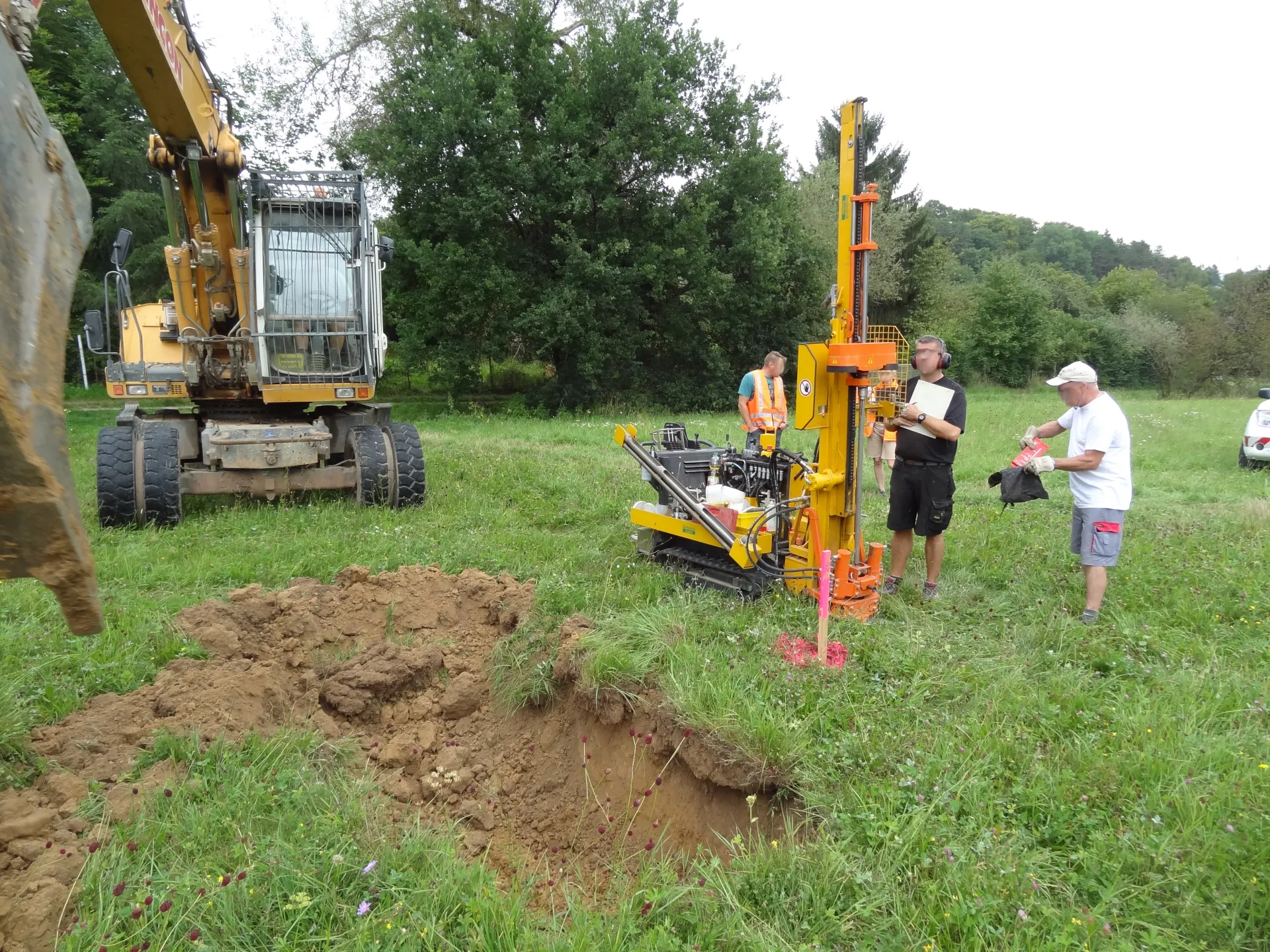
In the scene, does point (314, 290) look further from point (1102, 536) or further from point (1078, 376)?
point (1102, 536)

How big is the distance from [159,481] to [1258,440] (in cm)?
1372

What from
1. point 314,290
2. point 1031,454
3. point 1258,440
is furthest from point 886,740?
point 1258,440

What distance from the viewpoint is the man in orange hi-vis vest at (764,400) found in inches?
304

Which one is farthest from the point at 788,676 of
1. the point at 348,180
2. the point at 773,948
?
the point at 348,180

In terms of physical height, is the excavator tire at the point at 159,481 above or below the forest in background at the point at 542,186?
below

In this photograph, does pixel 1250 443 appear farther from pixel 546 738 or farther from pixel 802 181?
pixel 802 181

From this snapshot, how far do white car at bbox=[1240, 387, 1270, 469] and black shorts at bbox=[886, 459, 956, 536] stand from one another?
8725 mm

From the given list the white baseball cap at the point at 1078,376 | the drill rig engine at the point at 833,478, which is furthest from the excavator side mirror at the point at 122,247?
the white baseball cap at the point at 1078,376

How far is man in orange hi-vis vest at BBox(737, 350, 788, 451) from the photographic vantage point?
25.4 ft

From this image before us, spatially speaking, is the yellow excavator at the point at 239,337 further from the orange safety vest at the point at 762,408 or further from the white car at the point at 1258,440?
the white car at the point at 1258,440

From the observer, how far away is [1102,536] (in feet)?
16.9

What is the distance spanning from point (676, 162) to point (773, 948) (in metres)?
20.0

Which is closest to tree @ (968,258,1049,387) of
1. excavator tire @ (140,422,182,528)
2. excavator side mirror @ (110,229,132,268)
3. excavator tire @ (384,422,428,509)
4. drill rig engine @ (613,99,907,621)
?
excavator tire @ (384,422,428,509)

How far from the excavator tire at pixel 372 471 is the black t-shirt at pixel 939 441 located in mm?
5196
